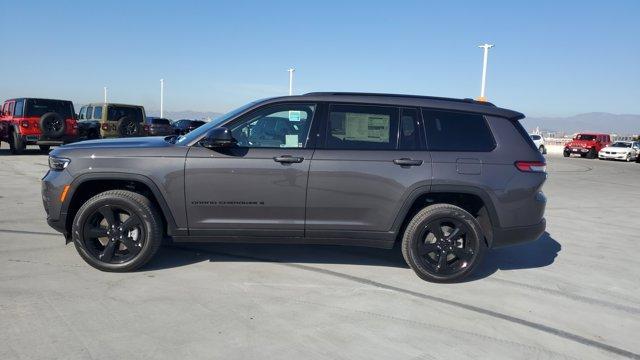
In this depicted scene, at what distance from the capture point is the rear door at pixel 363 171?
4.68 meters

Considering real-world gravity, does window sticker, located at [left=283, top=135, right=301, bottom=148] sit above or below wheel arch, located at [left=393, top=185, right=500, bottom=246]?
above

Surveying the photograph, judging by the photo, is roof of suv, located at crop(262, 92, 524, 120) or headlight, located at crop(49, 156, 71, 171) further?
roof of suv, located at crop(262, 92, 524, 120)

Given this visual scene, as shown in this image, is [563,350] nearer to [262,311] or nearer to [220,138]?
[262,311]

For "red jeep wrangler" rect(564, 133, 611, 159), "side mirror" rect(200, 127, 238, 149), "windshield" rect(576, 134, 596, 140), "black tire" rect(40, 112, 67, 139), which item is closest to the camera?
"side mirror" rect(200, 127, 238, 149)

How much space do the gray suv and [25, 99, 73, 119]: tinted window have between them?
1423 cm

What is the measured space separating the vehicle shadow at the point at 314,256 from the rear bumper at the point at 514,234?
0.48 metres

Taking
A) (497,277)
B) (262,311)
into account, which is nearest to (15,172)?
(262,311)

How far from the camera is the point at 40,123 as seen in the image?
16.7 metres

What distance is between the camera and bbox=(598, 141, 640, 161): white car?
32812 mm

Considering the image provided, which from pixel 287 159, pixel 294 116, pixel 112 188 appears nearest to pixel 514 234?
pixel 287 159

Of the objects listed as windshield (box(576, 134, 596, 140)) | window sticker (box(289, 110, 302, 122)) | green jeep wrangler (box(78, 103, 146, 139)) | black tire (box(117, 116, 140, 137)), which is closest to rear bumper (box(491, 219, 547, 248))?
window sticker (box(289, 110, 302, 122))

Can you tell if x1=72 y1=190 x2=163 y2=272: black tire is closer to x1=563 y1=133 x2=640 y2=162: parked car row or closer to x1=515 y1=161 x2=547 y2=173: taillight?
x1=515 y1=161 x2=547 y2=173: taillight

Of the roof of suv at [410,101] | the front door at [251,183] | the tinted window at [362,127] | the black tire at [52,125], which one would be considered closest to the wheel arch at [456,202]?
the tinted window at [362,127]

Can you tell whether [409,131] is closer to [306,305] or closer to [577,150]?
[306,305]
